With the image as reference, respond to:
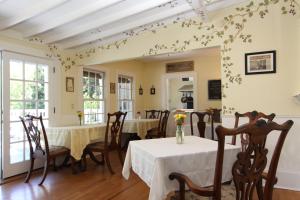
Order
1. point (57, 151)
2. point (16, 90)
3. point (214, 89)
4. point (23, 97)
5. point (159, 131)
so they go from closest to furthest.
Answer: point (57, 151) → point (16, 90) → point (23, 97) → point (159, 131) → point (214, 89)

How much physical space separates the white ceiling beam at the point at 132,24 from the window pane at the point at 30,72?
2.43 ft

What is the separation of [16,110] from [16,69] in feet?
2.10

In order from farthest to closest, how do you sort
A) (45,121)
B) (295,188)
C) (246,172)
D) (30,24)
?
(45,121), (30,24), (295,188), (246,172)

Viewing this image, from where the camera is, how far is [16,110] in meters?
3.76

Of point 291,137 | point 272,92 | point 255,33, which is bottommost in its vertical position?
point 291,137

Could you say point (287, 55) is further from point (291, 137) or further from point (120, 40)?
point (120, 40)

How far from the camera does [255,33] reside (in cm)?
329

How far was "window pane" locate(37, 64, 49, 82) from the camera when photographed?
13.7 feet

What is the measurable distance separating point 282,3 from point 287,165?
2.09 m

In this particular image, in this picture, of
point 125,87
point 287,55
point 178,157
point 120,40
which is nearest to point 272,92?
point 287,55

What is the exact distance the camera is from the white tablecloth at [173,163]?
5.61 feet

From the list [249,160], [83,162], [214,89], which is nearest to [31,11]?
[83,162]

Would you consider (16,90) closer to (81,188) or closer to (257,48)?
(81,188)

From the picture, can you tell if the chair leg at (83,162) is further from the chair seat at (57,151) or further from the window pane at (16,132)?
the window pane at (16,132)
